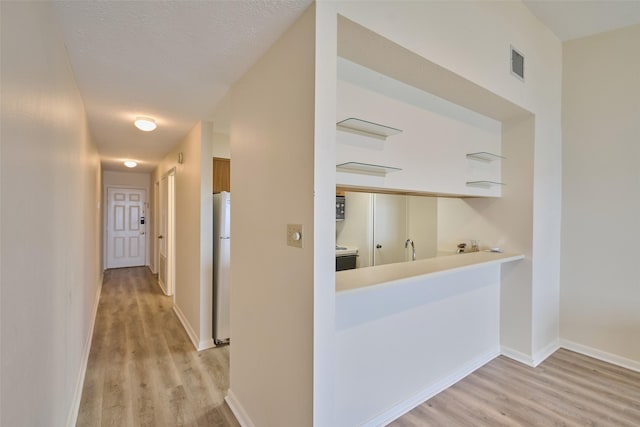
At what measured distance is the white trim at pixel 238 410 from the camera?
6.46ft

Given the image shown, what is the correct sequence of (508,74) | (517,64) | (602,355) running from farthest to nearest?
(602,355)
(517,64)
(508,74)

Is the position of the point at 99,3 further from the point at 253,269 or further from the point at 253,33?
the point at 253,269

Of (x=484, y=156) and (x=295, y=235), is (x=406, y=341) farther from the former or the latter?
(x=484, y=156)

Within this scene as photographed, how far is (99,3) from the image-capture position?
1378 mm

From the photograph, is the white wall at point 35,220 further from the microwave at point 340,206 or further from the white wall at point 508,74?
the microwave at point 340,206

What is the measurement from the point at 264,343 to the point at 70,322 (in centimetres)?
128

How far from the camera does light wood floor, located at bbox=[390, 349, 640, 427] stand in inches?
80.0

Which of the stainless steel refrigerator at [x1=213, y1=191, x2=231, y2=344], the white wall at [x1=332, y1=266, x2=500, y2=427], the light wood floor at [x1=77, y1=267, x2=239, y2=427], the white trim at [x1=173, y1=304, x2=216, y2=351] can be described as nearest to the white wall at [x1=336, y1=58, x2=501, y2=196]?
the white wall at [x1=332, y1=266, x2=500, y2=427]

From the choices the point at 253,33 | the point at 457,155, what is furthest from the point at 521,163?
the point at 253,33

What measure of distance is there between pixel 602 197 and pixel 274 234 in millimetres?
3152

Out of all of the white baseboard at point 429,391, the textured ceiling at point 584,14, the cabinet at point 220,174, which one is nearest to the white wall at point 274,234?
the white baseboard at point 429,391

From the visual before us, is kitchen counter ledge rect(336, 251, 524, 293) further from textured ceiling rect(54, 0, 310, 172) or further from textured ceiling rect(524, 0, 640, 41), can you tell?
textured ceiling rect(524, 0, 640, 41)

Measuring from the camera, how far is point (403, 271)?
1.97m

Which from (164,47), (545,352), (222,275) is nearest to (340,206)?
(222,275)
